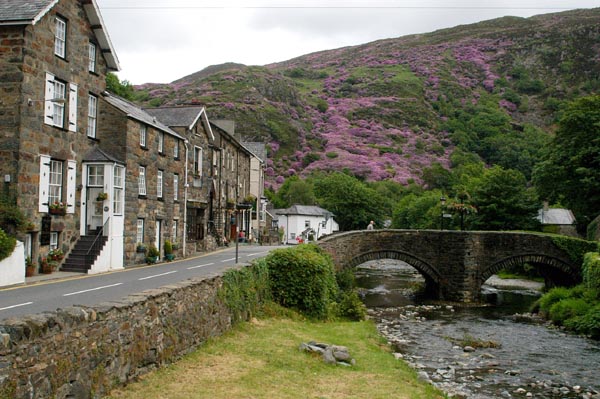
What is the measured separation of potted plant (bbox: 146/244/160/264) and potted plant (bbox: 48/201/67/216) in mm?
6314

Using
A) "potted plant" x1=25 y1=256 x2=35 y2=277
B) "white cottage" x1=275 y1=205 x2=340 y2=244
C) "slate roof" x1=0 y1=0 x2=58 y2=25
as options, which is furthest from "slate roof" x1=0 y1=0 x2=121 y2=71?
"white cottage" x1=275 y1=205 x2=340 y2=244

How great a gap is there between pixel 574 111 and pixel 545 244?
45.7 feet

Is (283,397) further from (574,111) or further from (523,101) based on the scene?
(523,101)

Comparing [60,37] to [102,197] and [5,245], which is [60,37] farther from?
[5,245]

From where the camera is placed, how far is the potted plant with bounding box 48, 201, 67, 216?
70.5ft

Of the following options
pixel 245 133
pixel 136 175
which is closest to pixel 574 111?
pixel 136 175

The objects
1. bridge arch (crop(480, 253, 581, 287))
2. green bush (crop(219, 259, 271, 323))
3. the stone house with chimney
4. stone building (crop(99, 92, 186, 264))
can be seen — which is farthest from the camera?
bridge arch (crop(480, 253, 581, 287))

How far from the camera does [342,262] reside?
32781mm

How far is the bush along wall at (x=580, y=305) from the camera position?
966 inches

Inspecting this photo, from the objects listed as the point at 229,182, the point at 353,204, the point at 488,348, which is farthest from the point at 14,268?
the point at 353,204

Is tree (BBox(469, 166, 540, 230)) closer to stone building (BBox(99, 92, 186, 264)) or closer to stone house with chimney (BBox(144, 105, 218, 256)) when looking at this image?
stone house with chimney (BBox(144, 105, 218, 256))

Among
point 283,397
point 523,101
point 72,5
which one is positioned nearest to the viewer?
point 283,397

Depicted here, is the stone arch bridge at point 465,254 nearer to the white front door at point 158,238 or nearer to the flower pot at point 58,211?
the white front door at point 158,238

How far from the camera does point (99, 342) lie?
7.93 metres
